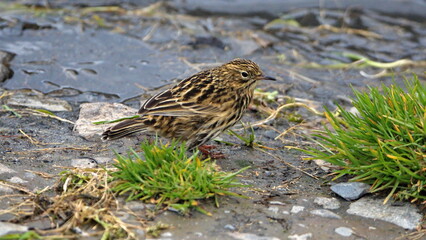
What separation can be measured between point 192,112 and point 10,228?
2553mm

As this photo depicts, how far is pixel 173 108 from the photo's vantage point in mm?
6730

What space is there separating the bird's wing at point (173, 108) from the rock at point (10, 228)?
218 centimetres

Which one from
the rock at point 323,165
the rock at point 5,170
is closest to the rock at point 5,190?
the rock at point 5,170

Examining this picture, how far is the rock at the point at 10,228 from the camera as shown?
4.76m

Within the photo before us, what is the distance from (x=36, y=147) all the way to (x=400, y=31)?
8584 mm

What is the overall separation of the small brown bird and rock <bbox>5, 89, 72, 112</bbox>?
200 cm

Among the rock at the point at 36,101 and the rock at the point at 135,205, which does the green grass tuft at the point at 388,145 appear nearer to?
the rock at the point at 135,205

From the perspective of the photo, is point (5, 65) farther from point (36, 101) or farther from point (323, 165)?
point (323, 165)

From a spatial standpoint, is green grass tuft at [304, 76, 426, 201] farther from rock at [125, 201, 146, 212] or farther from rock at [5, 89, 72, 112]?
rock at [5, 89, 72, 112]

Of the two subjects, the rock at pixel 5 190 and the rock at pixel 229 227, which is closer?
the rock at pixel 229 227

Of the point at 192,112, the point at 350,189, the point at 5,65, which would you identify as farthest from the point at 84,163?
the point at 5,65

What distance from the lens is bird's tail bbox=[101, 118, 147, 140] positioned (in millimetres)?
6578

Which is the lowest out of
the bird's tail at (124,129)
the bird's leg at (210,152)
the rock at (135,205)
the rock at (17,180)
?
the bird's leg at (210,152)

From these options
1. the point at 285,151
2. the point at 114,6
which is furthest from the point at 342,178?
the point at 114,6
